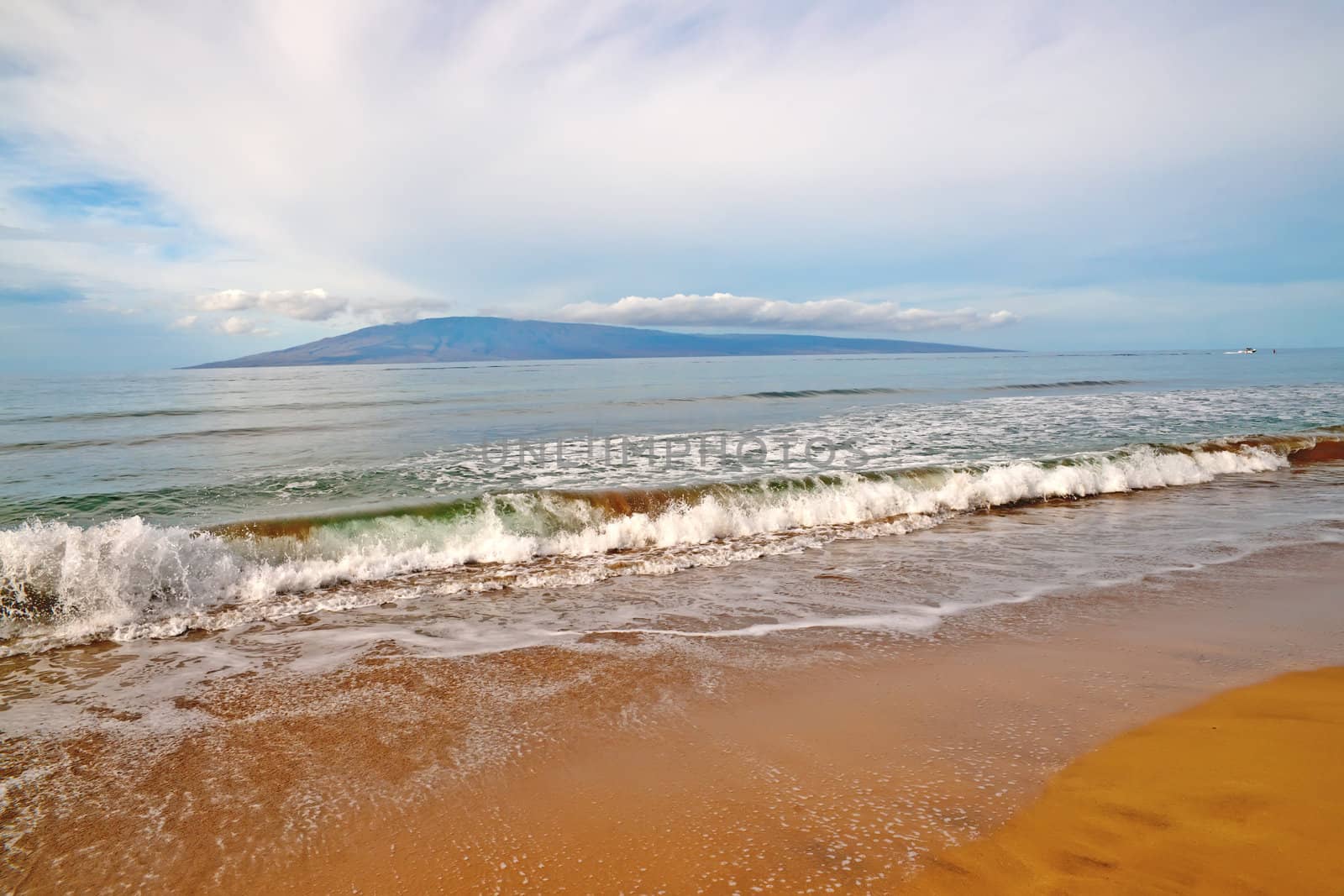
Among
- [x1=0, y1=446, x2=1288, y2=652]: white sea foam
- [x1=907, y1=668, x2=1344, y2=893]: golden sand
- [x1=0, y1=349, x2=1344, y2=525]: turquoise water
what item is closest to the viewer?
[x1=907, y1=668, x2=1344, y2=893]: golden sand

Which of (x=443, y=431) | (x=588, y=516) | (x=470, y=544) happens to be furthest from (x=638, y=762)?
(x=443, y=431)

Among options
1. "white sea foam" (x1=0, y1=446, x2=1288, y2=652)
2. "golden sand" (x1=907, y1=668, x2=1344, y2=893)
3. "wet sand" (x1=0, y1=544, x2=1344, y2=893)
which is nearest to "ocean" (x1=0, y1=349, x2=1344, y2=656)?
"white sea foam" (x1=0, y1=446, x2=1288, y2=652)

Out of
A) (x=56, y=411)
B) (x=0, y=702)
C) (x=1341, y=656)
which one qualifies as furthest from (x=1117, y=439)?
(x=56, y=411)

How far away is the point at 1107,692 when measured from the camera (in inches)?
187

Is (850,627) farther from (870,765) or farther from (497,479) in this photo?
(497,479)

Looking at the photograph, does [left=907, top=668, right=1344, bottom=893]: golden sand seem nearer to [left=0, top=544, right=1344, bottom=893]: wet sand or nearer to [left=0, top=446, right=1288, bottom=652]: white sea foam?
[left=0, top=544, right=1344, bottom=893]: wet sand

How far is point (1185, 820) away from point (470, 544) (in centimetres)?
844

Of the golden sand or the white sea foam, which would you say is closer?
the golden sand

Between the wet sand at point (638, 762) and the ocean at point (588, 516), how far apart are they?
1.05 metres

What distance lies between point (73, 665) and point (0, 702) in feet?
2.67

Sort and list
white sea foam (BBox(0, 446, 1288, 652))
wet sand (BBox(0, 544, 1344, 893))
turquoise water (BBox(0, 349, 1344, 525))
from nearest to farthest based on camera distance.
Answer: wet sand (BBox(0, 544, 1344, 893)) < white sea foam (BBox(0, 446, 1288, 652)) < turquoise water (BBox(0, 349, 1344, 525))

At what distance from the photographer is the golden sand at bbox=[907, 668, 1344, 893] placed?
9.45ft

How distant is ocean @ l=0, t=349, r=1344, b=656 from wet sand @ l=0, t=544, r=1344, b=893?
3.45 ft

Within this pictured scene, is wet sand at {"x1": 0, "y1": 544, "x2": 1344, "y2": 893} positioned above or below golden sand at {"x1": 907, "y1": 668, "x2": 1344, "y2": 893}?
below
